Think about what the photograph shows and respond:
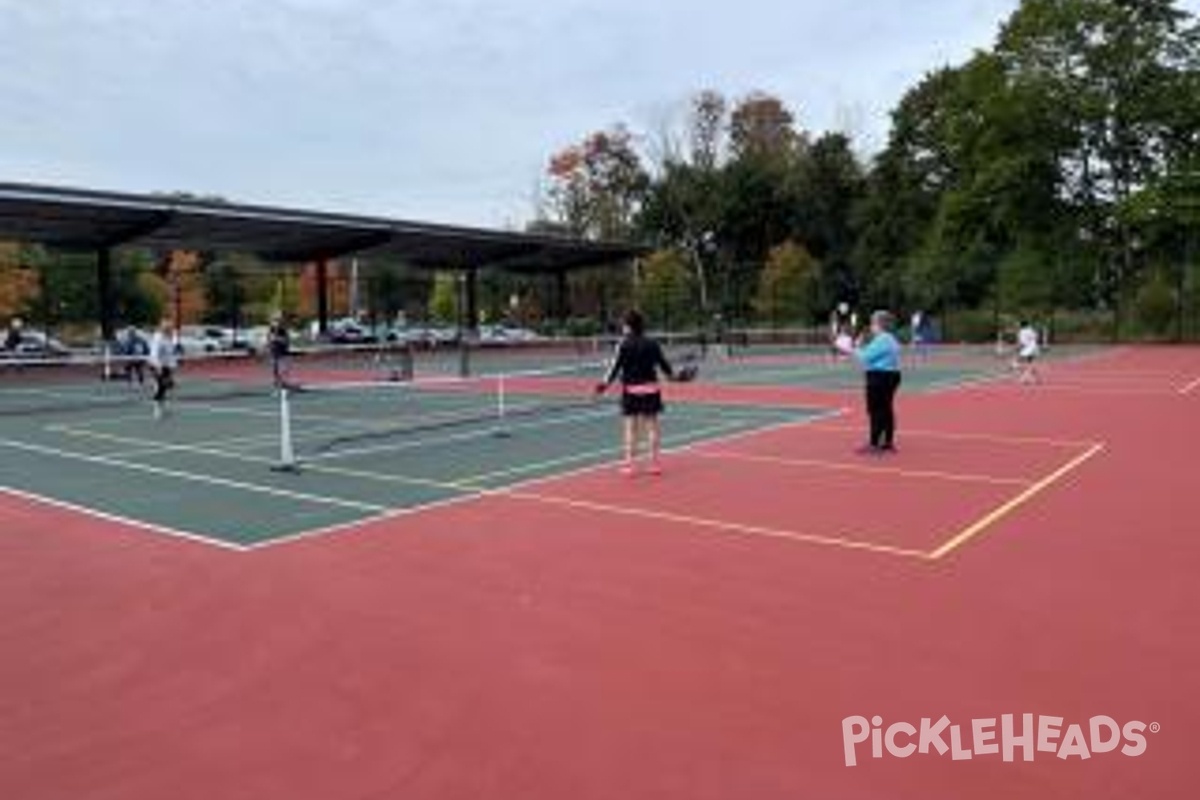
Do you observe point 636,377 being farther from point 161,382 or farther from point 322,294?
point 322,294

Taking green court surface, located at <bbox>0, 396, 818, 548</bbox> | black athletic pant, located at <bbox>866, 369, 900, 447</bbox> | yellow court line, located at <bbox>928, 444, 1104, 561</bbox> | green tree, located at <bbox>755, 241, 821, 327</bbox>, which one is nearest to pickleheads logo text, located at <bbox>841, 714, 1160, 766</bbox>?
yellow court line, located at <bbox>928, 444, 1104, 561</bbox>

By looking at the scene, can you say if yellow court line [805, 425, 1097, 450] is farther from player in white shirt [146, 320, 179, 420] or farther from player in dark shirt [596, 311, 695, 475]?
player in white shirt [146, 320, 179, 420]

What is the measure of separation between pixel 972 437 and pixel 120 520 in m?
11.2

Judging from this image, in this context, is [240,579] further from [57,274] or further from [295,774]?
[57,274]

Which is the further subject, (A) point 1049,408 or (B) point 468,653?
(A) point 1049,408

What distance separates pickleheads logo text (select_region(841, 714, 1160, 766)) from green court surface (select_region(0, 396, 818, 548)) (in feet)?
20.4

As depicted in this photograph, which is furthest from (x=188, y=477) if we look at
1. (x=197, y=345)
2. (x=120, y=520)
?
(x=197, y=345)

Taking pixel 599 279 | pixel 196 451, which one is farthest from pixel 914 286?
pixel 196 451

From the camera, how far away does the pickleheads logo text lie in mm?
5543

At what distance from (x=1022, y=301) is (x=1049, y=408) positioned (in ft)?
120

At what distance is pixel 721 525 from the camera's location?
11.0m

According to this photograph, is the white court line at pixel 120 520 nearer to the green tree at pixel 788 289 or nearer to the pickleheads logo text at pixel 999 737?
the pickleheads logo text at pixel 999 737

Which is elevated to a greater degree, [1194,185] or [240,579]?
[1194,185]

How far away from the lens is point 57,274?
6184 centimetres
